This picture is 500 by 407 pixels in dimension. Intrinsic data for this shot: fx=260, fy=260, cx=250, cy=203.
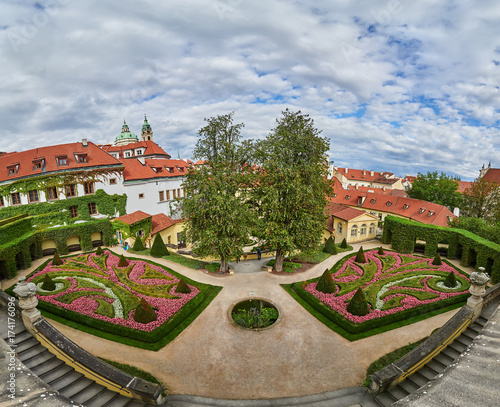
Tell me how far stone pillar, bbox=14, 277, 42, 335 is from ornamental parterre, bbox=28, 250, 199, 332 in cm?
558

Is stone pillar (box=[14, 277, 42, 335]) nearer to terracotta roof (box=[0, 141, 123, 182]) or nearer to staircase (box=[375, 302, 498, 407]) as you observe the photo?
staircase (box=[375, 302, 498, 407])

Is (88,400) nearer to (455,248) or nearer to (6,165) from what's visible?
(6,165)

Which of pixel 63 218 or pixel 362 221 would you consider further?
pixel 362 221

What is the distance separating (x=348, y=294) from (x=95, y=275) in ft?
78.0

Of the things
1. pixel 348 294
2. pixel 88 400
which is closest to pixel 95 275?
pixel 88 400

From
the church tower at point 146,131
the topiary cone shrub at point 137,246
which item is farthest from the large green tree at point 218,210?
the church tower at point 146,131

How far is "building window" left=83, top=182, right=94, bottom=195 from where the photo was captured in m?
37.2

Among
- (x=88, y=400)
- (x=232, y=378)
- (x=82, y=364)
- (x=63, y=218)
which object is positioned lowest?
(x=232, y=378)

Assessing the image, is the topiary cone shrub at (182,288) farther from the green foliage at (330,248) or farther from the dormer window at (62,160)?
the dormer window at (62,160)

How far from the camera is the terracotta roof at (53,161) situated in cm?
3316

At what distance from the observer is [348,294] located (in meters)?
22.6

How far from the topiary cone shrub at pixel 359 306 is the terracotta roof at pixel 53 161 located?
36977 mm

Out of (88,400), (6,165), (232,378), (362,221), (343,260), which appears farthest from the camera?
(362,221)

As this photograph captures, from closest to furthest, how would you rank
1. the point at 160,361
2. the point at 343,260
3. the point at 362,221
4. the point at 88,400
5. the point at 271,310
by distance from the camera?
the point at 88,400 < the point at 160,361 < the point at 271,310 < the point at 343,260 < the point at 362,221
